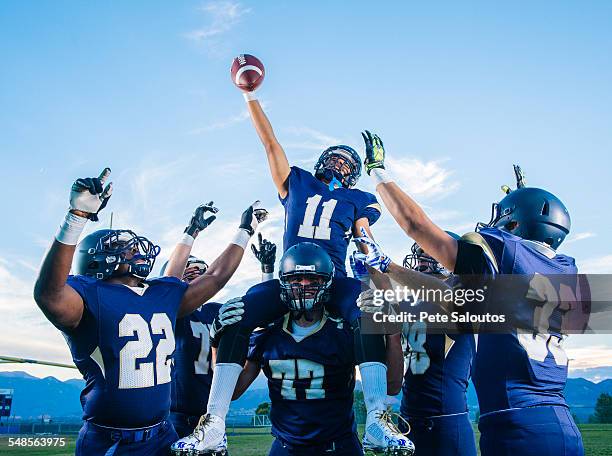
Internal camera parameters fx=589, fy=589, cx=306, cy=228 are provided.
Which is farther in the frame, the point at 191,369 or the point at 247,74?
the point at 191,369

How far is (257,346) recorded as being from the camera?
564 centimetres

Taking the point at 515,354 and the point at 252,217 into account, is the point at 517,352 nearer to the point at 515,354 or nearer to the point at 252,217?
the point at 515,354

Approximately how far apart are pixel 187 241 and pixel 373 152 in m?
2.88

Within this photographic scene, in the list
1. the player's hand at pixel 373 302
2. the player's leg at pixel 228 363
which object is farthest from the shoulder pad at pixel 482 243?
the player's leg at pixel 228 363

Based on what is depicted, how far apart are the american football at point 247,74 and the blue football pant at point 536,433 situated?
A: 4.63m

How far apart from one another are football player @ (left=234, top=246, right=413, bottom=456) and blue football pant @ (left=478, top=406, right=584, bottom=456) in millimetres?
1286

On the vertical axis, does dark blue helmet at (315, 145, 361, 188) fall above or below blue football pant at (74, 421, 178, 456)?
above

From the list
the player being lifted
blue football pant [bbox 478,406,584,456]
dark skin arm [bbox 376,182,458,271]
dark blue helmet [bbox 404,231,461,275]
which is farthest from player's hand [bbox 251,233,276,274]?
blue football pant [bbox 478,406,584,456]

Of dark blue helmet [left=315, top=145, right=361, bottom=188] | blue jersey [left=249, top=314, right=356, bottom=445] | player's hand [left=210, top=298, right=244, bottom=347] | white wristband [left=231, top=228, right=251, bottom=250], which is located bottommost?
blue jersey [left=249, top=314, right=356, bottom=445]

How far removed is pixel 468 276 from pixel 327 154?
3041 millimetres

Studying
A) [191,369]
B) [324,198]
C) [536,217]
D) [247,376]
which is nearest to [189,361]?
[191,369]

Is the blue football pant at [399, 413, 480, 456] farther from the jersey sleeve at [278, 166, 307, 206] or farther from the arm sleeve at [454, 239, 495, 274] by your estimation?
the jersey sleeve at [278, 166, 307, 206]

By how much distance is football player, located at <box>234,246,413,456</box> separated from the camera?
5.30 m

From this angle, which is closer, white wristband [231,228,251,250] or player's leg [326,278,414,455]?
player's leg [326,278,414,455]
